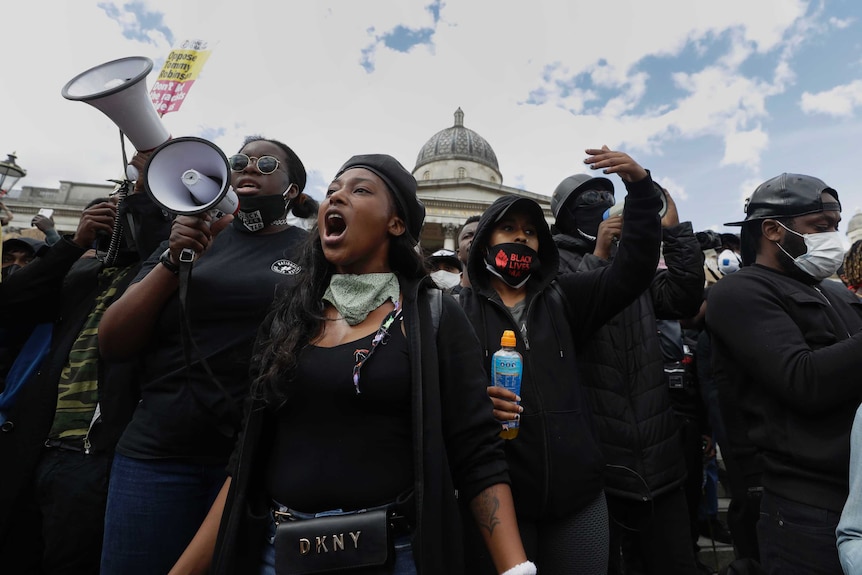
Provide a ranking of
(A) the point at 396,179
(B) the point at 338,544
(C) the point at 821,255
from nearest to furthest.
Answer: (B) the point at 338,544
(A) the point at 396,179
(C) the point at 821,255

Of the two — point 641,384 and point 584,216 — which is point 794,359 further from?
point 584,216

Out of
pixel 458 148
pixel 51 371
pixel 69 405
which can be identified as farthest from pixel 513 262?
pixel 458 148

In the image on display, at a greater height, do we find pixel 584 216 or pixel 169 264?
pixel 584 216

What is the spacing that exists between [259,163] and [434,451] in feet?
5.59

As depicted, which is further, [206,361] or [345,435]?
[206,361]

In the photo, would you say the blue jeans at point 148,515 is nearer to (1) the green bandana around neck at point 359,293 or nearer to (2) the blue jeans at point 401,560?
(2) the blue jeans at point 401,560

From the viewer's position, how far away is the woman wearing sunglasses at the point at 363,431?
4.22 feet

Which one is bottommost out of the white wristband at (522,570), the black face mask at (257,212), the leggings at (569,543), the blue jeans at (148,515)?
the leggings at (569,543)

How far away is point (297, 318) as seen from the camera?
1.57 metres

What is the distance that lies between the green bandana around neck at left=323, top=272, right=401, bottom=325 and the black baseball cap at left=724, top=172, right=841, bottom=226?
200 cm

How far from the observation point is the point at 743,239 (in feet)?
8.57

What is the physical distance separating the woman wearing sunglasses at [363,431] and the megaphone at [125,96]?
1.02m

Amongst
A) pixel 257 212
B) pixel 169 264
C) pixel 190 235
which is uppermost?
pixel 257 212

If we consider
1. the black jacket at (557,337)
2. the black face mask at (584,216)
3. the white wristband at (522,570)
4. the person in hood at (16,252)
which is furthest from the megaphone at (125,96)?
the person in hood at (16,252)
